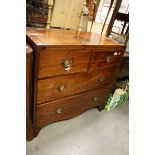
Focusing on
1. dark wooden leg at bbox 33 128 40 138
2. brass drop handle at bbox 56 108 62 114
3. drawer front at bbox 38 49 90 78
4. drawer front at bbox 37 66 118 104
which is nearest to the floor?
dark wooden leg at bbox 33 128 40 138

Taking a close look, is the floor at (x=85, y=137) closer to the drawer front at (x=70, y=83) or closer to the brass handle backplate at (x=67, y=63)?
the drawer front at (x=70, y=83)

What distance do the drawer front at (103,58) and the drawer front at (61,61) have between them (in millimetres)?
86

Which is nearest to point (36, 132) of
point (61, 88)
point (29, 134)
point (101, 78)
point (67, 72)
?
point (29, 134)

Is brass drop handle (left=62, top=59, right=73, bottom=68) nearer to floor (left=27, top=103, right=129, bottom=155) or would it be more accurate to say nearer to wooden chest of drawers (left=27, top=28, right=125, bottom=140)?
wooden chest of drawers (left=27, top=28, right=125, bottom=140)

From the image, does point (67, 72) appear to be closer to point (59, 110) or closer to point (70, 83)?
point (70, 83)

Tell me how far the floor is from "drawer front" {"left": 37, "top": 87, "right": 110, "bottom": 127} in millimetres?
112

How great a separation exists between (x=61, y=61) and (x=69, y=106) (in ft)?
1.57

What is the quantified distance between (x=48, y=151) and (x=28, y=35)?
34.2 inches

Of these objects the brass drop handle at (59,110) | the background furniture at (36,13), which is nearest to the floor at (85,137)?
the brass drop handle at (59,110)

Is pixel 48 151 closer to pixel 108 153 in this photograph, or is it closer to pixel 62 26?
pixel 108 153

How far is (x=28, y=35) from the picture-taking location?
3.70 feet

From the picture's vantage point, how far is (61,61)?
116 cm
